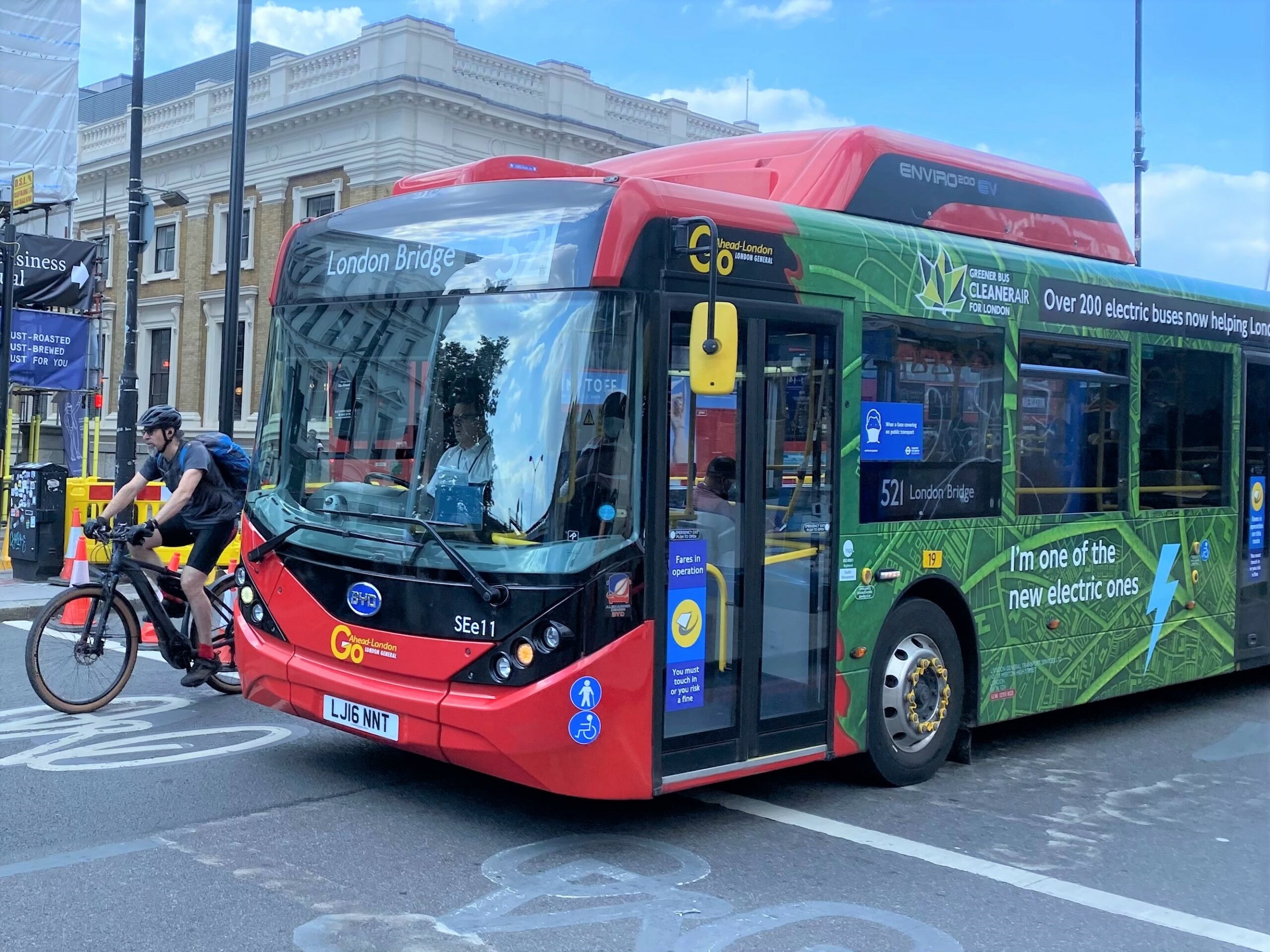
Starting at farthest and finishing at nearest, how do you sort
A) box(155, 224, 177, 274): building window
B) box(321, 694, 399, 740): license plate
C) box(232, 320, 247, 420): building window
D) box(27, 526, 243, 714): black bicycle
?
box(155, 224, 177, 274): building window < box(232, 320, 247, 420): building window < box(27, 526, 243, 714): black bicycle < box(321, 694, 399, 740): license plate

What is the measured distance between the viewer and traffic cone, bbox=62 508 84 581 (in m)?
12.1

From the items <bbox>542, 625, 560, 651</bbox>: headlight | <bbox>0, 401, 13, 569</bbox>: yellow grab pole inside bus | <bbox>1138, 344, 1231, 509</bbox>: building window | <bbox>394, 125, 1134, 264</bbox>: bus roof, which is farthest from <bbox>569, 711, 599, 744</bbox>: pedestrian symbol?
<bbox>0, 401, 13, 569</bbox>: yellow grab pole inside bus

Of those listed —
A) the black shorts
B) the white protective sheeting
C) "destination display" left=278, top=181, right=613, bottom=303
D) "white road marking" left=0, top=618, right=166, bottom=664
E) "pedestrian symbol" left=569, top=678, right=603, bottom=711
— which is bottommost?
"white road marking" left=0, top=618, right=166, bottom=664

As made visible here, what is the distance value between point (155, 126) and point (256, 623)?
3739 centimetres

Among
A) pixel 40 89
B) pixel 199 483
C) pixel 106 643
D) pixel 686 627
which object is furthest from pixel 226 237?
pixel 686 627

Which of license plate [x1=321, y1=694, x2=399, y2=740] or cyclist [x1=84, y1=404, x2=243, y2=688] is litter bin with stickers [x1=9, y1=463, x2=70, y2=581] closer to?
cyclist [x1=84, y1=404, x2=243, y2=688]

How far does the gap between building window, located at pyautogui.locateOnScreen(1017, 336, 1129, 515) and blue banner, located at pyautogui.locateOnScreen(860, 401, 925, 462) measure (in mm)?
889

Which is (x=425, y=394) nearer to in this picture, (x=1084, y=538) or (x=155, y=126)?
(x=1084, y=538)

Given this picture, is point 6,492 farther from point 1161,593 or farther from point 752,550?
point 1161,593

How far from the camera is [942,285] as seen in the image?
6715 millimetres

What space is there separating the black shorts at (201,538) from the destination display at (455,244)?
2.05 metres

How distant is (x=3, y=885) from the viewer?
4.70m

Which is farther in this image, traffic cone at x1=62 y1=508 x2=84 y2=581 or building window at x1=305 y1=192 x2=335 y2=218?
building window at x1=305 y1=192 x2=335 y2=218

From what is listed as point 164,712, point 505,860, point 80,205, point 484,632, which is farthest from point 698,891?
point 80,205
